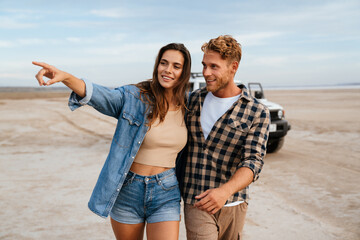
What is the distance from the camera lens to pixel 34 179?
6855 millimetres

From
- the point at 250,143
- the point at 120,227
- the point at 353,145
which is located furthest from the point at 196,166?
the point at 353,145

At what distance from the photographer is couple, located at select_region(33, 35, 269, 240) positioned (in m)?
2.49

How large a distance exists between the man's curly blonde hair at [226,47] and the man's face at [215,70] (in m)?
0.03

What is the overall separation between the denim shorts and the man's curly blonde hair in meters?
0.91

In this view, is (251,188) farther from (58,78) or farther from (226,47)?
(58,78)

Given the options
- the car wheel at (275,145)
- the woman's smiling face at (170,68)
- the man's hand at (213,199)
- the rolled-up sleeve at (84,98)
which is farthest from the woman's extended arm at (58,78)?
the car wheel at (275,145)

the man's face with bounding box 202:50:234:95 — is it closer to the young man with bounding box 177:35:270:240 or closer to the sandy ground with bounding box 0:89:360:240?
the young man with bounding box 177:35:270:240

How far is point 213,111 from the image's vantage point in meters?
2.65

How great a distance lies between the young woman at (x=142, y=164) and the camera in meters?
2.51

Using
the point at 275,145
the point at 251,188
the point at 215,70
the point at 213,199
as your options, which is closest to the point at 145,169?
the point at 213,199

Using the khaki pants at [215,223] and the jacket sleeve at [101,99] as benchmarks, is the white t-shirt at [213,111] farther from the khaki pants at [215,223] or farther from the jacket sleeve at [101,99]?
the jacket sleeve at [101,99]

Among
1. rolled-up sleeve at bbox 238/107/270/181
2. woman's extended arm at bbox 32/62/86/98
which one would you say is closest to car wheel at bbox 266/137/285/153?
rolled-up sleeve at bbox 238/107/270/181

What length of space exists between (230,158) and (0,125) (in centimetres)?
1460

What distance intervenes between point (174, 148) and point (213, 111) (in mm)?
397
